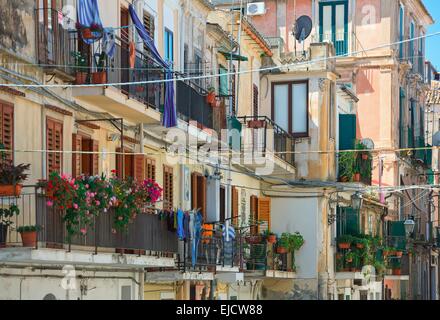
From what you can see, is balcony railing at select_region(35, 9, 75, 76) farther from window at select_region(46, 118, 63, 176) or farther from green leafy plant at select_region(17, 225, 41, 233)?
green leafy plant at select_region(17, 225, 41, 233)

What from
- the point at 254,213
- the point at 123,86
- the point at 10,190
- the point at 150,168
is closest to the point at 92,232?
the point at 10,190

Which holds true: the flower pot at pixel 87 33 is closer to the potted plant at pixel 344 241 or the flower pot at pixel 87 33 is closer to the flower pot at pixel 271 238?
the flower pot at pixel 271 238

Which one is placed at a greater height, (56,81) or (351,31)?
(351,31)

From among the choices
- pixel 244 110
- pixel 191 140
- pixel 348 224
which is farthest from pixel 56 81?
pixel 348 224

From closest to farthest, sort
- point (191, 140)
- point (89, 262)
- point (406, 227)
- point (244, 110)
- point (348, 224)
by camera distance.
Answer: point (89, 262) < point (191, 140) < point (244, 110) < point (348, 224) < point (406, 227)

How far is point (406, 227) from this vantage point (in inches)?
1880

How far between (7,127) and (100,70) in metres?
2.96

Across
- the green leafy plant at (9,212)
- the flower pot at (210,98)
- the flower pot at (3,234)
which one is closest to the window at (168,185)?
the flower pot at (210,98)

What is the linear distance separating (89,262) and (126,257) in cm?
A: 193

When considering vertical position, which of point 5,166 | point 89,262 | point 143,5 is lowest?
point 89,262

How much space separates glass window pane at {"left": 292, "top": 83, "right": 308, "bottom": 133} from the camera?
37.9 meters

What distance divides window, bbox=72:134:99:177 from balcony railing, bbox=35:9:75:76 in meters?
1.46

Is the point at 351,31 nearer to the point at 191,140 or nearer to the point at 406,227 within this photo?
the point at 406,227

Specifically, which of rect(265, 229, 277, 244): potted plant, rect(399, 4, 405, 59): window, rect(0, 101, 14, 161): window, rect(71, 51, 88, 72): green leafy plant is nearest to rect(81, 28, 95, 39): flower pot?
rect(71, 51, 88, 72): green leafy plant
